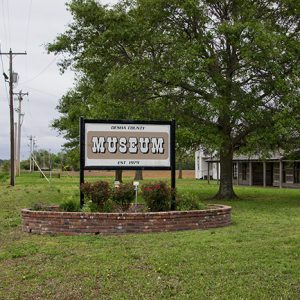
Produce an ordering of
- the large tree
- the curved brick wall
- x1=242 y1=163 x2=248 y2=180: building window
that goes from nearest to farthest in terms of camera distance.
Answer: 1. the curved brick wall
2. the large tree
3. x1=242 y1=163 x2=248 y2=180: building window

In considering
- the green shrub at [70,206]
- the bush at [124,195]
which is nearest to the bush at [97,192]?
the bush at [124,195]

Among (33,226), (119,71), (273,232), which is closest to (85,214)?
(33,226)

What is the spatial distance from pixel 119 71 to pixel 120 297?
652 inches

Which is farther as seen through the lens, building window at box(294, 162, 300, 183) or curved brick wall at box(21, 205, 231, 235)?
building window at box(294, 162, 300, 183)

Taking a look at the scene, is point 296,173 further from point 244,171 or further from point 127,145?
point 127,145

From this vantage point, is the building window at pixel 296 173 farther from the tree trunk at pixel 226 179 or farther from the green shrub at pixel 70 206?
the green shrub at pixel 70 206

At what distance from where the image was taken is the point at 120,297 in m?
6.51

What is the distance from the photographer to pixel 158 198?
12.7 metres

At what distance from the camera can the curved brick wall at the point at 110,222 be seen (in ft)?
37.5

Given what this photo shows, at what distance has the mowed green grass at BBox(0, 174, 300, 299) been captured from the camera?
670 cm

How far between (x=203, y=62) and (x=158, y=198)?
9.35 meters

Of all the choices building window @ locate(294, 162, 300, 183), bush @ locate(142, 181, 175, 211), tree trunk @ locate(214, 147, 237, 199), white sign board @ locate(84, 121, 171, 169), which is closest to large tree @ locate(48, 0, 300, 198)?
tree trunk @ locate(214, 147, 237, 199)

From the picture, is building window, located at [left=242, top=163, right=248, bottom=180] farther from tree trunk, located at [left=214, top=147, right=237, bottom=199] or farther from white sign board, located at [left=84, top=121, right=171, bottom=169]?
white sign board, located at [left=84, top=121, right=171, bottom=169]

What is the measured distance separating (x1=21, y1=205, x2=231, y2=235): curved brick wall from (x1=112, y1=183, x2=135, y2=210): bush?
1.26 meters
